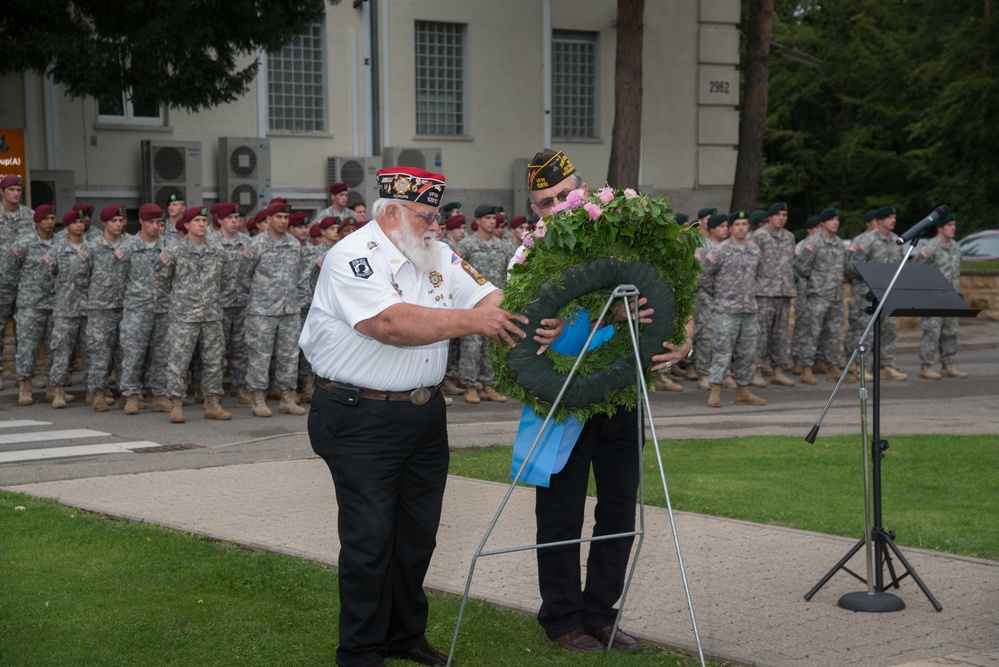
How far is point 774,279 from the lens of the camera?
17.8m

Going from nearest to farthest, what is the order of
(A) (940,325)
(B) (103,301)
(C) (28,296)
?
(B) (103,301) < (C) (28,296) < (A) (940,325)

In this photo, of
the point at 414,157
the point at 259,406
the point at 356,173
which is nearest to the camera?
the point at 259,406

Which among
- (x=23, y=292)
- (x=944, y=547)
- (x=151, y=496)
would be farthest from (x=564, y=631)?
(x=23, y=292)

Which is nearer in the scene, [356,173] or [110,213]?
[110,213]

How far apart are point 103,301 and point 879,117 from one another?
39.8 metres

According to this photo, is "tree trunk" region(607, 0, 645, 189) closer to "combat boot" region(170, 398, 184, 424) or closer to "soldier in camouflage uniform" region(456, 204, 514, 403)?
"soldier in camouflage uniform" region(456, 204, 514, 403)

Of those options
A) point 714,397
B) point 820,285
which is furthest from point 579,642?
point 820,285

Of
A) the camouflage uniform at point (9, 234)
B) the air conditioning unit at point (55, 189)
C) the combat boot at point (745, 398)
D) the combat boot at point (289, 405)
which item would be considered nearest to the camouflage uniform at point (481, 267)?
the combat boot at point (289, 405)

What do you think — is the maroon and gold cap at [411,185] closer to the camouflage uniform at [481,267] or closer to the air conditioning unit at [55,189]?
the camouflage uniform at [481,267]

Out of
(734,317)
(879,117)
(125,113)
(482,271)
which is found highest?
(879,117)

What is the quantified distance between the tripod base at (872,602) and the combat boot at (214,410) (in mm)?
8848

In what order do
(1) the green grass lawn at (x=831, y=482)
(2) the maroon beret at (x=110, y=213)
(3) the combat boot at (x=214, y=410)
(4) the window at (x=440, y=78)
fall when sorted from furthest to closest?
1. (4) the window at (x=440, y=78)
2. (2) the maroon beret at (x=110, y=213)
3. (3) the combat boot at (x=214, y=410)
4. (1) the green grass lawn at (x=831, y=482)

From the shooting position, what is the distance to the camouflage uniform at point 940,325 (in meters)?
18.5

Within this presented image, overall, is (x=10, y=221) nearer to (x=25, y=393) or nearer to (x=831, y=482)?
(x=25, y=393)
